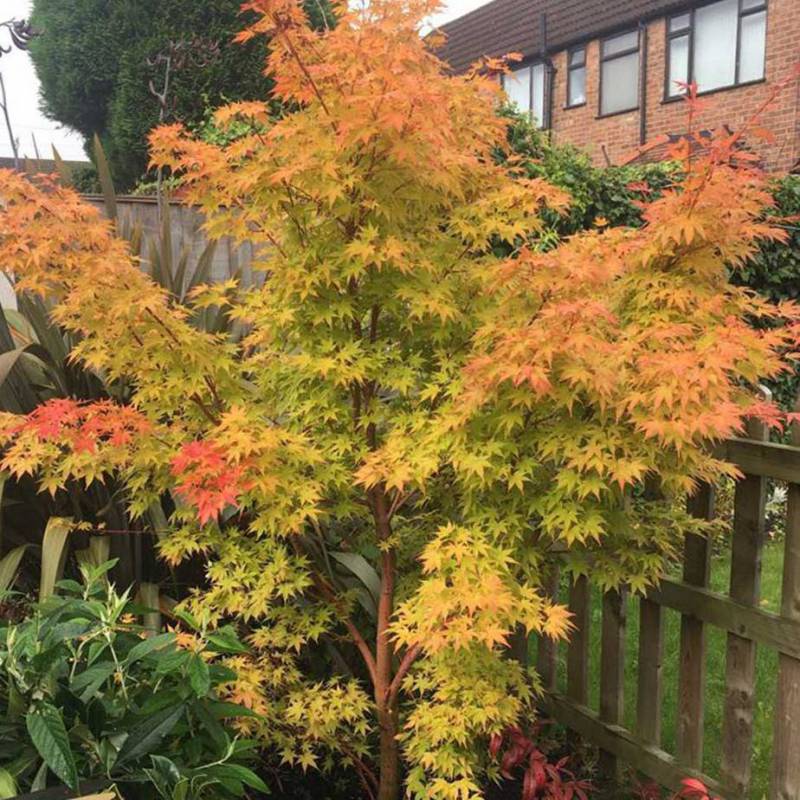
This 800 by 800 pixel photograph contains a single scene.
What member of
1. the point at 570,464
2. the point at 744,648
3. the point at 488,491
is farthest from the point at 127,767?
the point at 744,648

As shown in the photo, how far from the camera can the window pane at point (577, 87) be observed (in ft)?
47.0

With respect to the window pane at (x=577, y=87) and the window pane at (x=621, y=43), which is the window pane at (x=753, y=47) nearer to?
the window pane at (x=621, y=43)

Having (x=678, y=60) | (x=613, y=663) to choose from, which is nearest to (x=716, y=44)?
(x=678, y=60)

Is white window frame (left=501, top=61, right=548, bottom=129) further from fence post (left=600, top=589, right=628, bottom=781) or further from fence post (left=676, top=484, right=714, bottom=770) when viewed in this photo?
fence post (left=676, top=484, right=714, bottom=770)

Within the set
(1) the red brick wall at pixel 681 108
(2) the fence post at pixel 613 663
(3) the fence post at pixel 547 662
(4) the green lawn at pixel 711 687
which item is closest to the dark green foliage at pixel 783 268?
(4) the green lawn at pixel 711 687

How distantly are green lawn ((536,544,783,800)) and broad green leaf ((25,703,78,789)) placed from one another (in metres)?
2.35

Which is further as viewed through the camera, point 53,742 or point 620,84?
point 620,84

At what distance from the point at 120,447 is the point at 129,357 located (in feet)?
0.86

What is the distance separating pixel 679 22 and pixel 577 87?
2201 mm

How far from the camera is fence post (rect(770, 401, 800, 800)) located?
2.31 meters

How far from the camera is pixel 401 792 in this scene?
8.96ft

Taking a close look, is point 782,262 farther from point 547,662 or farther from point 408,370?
point 408,370

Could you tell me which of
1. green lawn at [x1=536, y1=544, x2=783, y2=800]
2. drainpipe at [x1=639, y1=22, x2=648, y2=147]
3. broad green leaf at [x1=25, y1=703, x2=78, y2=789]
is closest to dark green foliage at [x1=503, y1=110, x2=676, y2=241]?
green lawn at [x1=536, y1=544, x2=783, y2=800]

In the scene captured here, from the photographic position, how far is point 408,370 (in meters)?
2.29
